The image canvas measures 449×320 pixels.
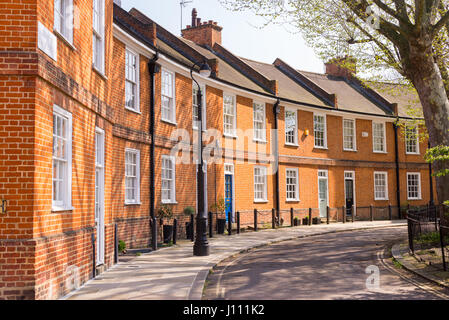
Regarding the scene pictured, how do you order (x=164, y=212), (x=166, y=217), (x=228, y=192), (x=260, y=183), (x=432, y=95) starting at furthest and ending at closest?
(x=260, y=183) → (x=228, y=192) → (x=166, y=217) → (x=164, y=212) → (x=432, y=95)

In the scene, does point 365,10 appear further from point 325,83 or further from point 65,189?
point 325,83

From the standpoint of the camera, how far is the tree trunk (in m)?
13.8

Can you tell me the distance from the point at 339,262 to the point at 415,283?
2952 mm

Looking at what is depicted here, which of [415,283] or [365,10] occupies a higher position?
[365,10]

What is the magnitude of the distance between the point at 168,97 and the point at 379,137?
1777 centimetres

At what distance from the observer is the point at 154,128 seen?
56.6 ft

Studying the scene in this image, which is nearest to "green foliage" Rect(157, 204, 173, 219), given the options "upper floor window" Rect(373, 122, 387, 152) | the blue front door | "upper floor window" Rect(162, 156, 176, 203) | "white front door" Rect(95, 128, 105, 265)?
"upper floor window" Rect(162, 156, 176, 203)

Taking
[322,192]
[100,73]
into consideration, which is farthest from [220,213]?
[100,73]

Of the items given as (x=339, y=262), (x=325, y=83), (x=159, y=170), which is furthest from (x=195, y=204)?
(x=325, y=83)

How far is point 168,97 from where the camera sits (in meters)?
18.5

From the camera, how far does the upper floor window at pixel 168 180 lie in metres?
18.1

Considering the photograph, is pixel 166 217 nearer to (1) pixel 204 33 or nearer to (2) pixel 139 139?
(2) pixel 139 139

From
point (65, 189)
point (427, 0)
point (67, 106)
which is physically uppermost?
point (427, 0)

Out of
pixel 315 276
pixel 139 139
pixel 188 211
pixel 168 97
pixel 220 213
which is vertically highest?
pixel 168 97
